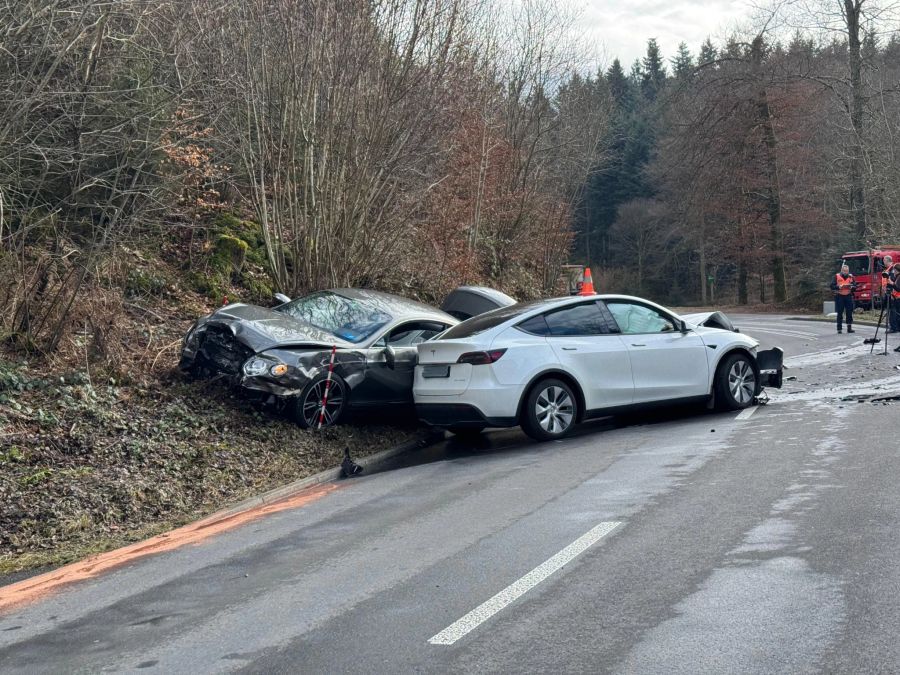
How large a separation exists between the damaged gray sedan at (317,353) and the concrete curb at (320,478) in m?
0.59

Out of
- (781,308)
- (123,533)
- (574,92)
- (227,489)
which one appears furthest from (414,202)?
(781,308)

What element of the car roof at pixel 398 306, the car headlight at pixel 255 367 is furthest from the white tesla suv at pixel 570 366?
the car headlight at pixel 255 367

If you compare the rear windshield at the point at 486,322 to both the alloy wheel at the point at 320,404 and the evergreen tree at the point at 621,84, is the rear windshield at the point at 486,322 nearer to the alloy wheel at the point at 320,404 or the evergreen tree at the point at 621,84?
the alloy wheel at the point at 320,404

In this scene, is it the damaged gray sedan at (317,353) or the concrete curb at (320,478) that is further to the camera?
the damaged gray sedan at (317,353)

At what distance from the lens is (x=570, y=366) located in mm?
11203

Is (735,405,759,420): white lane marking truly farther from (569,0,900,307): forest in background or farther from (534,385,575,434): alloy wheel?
(569,0,900,307): forest in background

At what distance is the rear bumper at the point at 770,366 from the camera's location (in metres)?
12.9

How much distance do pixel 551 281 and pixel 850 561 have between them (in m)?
25.7

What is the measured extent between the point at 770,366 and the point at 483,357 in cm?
430

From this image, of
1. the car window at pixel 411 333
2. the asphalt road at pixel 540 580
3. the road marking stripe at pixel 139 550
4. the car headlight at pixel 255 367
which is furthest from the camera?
the car window at pixel 411 333

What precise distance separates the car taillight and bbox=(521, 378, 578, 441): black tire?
1.88 feet

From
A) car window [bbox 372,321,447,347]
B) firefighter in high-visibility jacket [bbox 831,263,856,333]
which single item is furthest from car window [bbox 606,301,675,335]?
firefighter in high-visibility jacket [bbox 831,263,856,333]

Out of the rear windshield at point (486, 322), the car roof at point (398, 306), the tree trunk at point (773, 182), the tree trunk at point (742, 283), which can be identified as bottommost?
the rear windshield at point (486, 322)

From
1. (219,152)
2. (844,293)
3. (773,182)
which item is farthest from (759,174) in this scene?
(219,152)
